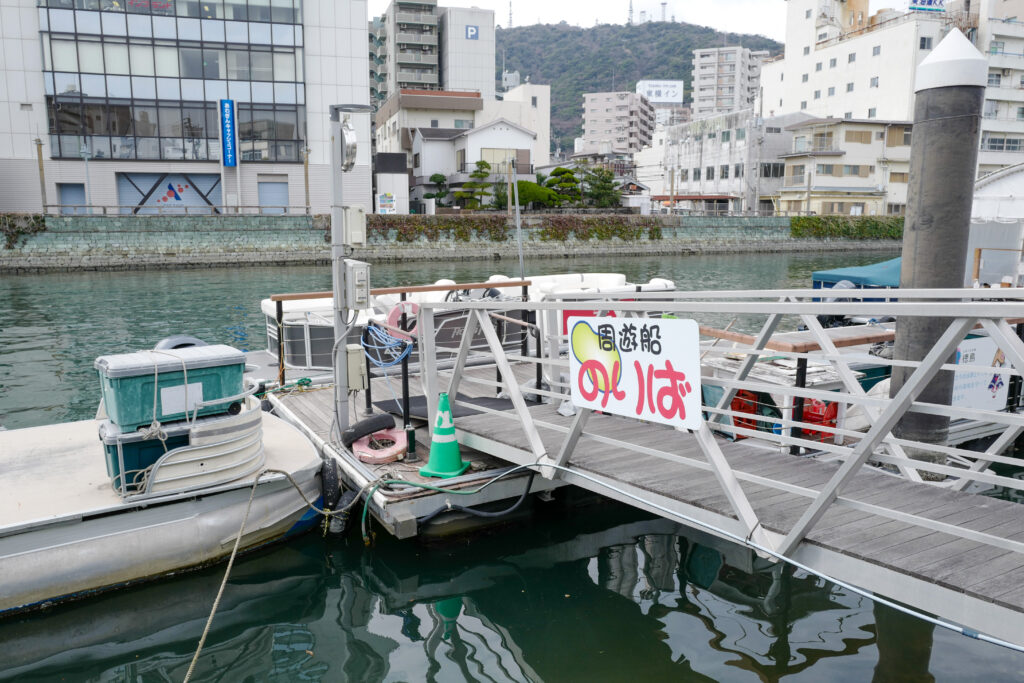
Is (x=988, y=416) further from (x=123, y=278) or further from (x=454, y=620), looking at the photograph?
(x=123, y=278)

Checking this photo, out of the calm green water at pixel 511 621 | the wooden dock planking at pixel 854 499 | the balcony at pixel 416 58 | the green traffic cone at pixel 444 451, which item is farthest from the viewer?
the balcony at pixel 416 58

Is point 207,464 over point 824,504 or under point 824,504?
under

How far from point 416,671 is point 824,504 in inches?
118

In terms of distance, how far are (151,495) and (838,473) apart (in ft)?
17.1

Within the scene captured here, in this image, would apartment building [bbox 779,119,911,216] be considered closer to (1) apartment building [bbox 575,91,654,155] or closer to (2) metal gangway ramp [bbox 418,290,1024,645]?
(2) metal gangway ramp [bbox 418,290,1024,645]

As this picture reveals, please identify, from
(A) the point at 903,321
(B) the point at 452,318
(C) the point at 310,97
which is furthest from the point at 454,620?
(C) the point at 310,97

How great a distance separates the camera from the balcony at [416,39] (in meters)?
77.0

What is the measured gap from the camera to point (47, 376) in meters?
16.3

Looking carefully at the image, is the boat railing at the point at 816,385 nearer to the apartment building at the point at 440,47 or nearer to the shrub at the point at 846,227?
the shrub at the point at 846,227

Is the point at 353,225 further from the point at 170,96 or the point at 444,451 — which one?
the point at 170,96

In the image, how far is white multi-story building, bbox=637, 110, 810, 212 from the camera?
2756 inches

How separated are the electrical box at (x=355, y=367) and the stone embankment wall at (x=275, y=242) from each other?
34.9m

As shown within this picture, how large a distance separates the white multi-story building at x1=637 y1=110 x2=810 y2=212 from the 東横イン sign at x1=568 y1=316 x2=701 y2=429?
6445cm

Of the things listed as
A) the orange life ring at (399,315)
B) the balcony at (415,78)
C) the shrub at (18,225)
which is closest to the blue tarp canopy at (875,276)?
the orange life ring at (399,315)
